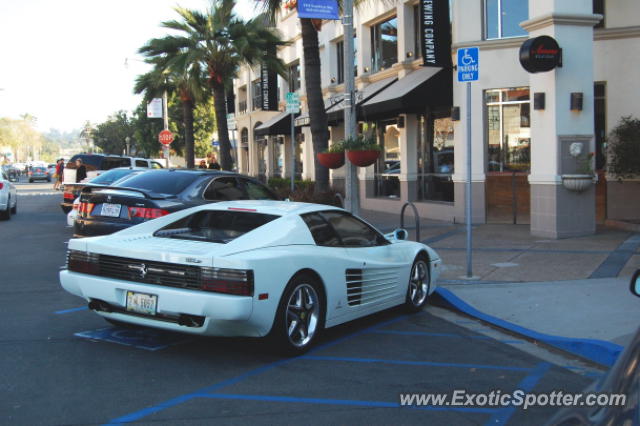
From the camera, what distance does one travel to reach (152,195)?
10070 mm

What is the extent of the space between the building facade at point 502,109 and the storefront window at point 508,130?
2 centimetres

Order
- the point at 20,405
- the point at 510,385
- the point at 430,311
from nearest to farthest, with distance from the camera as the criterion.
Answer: the point at 20,405
the point at 510,385
the point at 430,311

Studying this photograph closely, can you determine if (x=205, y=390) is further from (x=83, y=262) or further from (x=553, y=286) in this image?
(x=553, y=286)

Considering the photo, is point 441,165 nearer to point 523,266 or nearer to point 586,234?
point 586,234

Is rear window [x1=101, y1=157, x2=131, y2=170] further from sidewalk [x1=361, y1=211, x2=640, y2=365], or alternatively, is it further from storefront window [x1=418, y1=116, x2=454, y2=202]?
sidewalk [x1=361, y1=211, x2=640, y2=365]

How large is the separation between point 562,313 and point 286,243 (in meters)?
3.39

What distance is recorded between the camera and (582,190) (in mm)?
13461

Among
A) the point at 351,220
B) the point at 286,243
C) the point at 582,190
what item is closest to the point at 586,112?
the point at 582,190

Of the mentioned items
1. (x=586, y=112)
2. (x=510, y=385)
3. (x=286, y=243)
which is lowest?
(x=510, y=385)

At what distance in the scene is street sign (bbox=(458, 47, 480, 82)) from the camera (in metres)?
9.35

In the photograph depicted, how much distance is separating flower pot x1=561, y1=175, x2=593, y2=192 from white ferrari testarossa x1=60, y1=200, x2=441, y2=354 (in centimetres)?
708

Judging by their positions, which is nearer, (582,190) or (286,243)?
(286,243)

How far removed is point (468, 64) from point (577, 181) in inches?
202

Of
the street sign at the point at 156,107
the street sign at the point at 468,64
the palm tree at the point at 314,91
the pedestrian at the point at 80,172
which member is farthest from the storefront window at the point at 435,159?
the street sign at the point at 156,107
